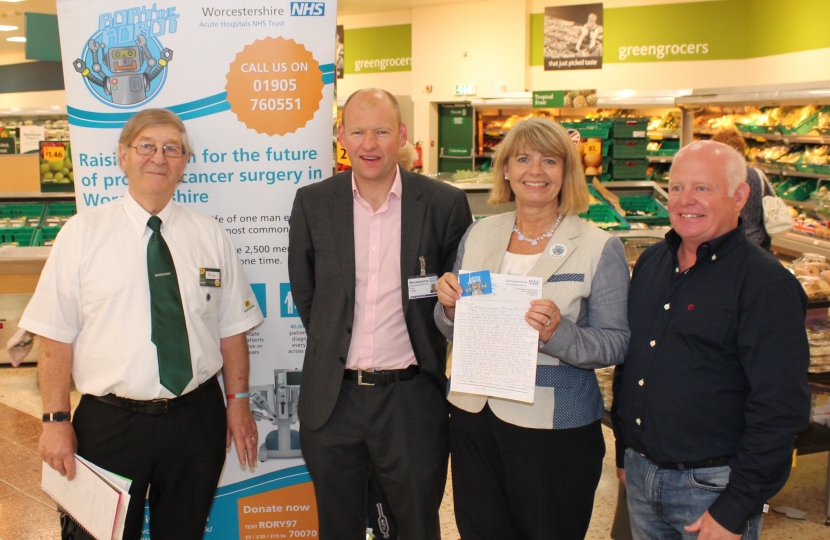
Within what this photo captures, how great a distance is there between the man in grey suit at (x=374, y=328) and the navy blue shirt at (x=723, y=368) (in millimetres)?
691

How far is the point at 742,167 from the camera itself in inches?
→ 75.2

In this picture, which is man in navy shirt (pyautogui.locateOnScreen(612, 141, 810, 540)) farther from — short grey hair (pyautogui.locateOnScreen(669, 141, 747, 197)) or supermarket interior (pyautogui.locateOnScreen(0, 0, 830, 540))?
supermarket interior (pyautogui.locateOnScreen(0, 0, 830, 540))

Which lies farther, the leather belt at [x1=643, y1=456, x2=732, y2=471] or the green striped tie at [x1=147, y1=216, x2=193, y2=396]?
the green striped tie at [x1=147, y1=216, x2=193, y2=396]

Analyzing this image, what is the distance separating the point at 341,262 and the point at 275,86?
2.86 ft

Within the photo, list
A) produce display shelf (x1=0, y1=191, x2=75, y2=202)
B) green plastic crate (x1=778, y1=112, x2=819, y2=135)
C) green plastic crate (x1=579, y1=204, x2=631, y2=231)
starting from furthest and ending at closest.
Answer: green plastic crate (x1=778, y1=112, x2=819, y2=135), produce display shelf (x1=0, y1=191, x2=75, y2=202), green plastic crate (x1=579, y1=204, x2=631, y2=231)

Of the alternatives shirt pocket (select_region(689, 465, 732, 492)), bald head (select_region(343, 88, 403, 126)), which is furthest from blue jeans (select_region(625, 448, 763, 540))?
bald head (select_region(343, 88, 403, 126))

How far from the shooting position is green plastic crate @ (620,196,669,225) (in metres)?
6.28

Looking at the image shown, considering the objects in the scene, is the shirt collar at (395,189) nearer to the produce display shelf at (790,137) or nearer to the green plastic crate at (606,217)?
the green plastic crate at (606,217)

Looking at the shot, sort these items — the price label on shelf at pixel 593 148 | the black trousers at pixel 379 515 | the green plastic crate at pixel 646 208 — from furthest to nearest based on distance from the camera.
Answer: the price label on shelf at pixel 593 148, the green plastic crate at pixel 646 208, the black trousers at pixel 379 515

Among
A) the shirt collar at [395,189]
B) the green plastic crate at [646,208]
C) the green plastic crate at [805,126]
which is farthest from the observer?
the green plastic crate at [805,126]

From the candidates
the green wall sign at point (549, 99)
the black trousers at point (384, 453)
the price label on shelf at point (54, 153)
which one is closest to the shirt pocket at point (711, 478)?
the black trousers at point (384, 453)

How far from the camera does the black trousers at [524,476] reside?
6.95 ft

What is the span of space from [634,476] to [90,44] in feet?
8.11

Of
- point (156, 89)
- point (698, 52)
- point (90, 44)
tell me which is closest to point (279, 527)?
point (156, 89)
